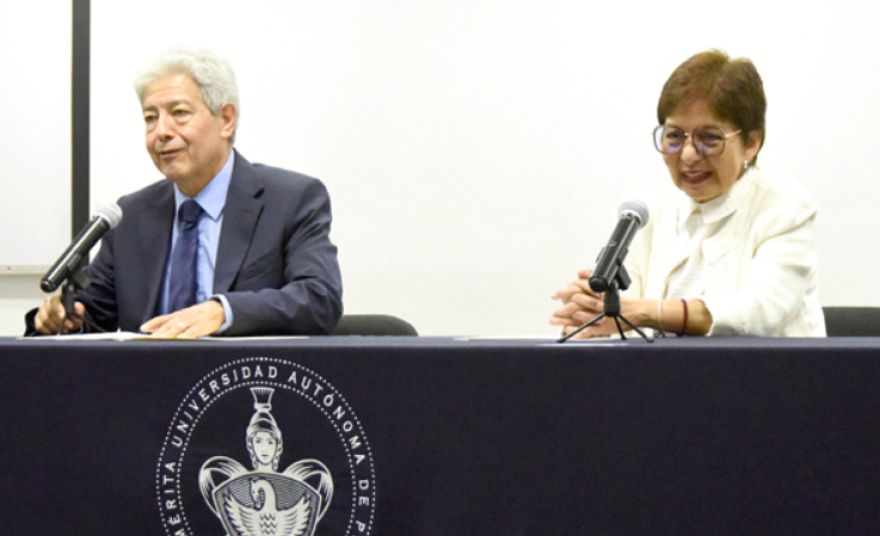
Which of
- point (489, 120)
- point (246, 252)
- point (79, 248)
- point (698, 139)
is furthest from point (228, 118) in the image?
point (698, 139)

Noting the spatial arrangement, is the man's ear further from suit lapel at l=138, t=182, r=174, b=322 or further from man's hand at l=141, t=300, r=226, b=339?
man's hand at l=141, t=300, r=226, b=339

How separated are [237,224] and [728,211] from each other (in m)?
1.09

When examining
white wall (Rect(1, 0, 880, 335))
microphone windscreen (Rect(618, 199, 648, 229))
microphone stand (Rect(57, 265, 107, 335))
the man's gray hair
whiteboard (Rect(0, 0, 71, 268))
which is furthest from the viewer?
whiteboard (Rect(0, 0, 71, 268))

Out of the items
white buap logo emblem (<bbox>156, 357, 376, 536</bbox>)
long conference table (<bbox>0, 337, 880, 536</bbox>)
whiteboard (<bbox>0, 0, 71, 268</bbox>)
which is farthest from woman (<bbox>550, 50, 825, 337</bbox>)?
whiteboard (<bbox>0, 0, 71, 268</bbox>)

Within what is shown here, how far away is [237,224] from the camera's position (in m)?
1.89

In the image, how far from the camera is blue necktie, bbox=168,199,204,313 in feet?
6.05

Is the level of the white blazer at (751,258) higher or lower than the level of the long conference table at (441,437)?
higher

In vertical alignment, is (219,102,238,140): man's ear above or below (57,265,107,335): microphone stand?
above

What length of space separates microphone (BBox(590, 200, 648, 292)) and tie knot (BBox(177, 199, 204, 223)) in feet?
3.58

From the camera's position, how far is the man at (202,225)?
1.85 m

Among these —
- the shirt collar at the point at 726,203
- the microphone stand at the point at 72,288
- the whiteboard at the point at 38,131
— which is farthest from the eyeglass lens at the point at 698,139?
the whiteboard at the point at 38,131

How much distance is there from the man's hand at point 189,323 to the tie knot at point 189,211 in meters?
0.46

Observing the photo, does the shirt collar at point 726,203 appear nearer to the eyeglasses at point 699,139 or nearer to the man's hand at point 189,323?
the eyeglasses at point 699,139

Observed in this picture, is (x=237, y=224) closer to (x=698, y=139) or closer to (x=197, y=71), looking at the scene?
(x=197, y=71)
